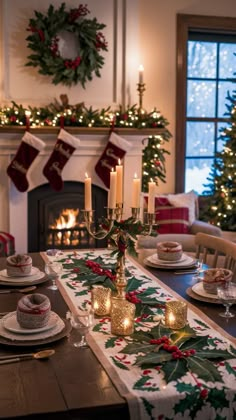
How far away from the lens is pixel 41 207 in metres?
4.98

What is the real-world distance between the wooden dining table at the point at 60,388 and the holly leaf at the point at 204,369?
241 millimetres

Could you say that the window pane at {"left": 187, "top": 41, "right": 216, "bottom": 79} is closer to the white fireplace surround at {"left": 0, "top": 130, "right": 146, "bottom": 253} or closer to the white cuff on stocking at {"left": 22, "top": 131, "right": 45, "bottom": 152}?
the white fireplace surround at {"left": 0, "top": 130, "right": 146, "bottom": 253}

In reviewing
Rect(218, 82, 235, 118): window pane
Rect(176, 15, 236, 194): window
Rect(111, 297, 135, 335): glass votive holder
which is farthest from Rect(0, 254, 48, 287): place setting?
Rect(218, 82, 235, 118): window pane

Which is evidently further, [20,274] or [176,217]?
[176,217]

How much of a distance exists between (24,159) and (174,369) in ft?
10.9

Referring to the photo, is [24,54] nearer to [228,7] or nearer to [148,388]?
[228,7]

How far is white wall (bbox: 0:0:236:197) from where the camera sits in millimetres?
4797

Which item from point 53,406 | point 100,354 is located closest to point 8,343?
point 100,354

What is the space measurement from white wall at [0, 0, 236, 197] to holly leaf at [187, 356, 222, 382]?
3.60 meters

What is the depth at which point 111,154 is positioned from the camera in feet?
16.2

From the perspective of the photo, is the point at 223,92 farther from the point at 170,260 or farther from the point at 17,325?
the point at 17,325

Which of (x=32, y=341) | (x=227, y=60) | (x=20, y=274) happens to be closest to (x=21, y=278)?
(x=20, y=274)

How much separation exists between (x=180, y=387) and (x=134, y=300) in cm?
73

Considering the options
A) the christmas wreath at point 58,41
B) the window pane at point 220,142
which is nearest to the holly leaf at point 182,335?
the christmas wreath at point 58,41
